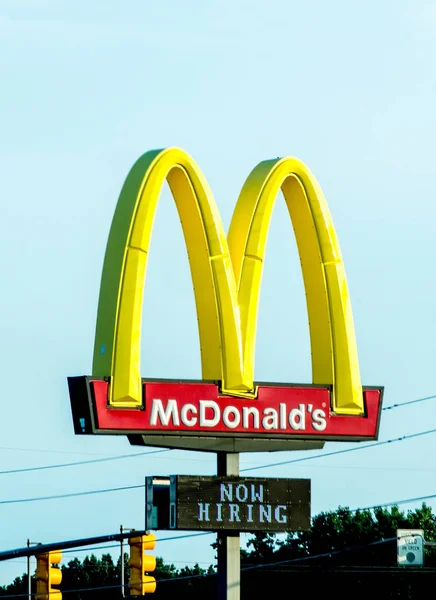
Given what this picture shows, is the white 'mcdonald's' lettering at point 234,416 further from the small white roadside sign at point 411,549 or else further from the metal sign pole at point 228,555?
the small white roadside sign at point 411,549

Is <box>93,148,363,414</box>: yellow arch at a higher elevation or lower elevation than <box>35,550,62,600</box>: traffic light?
higher

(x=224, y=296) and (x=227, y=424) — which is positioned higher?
(x=224, y=296)

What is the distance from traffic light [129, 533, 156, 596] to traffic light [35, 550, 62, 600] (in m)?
2.21

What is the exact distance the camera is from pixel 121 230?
35.6m

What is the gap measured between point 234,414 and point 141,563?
435cm

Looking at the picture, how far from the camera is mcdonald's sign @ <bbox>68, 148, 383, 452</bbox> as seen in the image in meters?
35.2

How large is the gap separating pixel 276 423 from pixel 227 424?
1.43 metres

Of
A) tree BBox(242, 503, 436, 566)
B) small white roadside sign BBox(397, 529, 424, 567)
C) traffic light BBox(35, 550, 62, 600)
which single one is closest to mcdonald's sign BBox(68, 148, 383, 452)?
traffic light BBox(35, 550, 62, 600)

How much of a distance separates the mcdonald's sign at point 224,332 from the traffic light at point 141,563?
2361 mm

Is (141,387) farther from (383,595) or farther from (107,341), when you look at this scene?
(383,595)

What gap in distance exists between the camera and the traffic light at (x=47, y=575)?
1462 inches

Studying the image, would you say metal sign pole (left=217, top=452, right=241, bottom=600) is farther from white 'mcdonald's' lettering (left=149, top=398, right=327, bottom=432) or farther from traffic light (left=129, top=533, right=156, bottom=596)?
traffic light (left=129, top=533, right=156, bottom=596)

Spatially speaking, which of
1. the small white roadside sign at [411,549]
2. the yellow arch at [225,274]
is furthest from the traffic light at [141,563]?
the small white roadside sign at [411,549]

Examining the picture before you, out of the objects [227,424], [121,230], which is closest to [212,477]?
[227,424]
